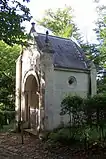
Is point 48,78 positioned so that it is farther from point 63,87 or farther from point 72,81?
point 72,81

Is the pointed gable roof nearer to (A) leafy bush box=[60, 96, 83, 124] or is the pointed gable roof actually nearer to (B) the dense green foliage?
(A) leafy bush box=[60, 96, 83, 124]

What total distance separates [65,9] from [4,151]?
95.6 feet

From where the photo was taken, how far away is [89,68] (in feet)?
65.8

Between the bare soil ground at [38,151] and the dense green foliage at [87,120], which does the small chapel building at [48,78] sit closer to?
the bare soil ground at [38,151]

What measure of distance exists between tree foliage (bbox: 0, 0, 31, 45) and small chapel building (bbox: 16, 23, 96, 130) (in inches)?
197

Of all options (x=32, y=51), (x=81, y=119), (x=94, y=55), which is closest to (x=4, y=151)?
(x=81, y=119)

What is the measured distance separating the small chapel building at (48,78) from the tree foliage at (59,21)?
1426 centimetres

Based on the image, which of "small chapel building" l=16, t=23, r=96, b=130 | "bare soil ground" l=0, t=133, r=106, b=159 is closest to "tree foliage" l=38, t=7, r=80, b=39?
"small chapel building" l=16, t=23, r=96, b=130

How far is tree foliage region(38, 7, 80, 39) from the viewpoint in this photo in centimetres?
3662

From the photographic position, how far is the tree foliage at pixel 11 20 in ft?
36.3

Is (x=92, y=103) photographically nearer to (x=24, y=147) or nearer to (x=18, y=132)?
(x=24, y=147)

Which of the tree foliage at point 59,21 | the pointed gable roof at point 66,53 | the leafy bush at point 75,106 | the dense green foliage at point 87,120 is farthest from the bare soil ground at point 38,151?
the tree foliage at point 59,21

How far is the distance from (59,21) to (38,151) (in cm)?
2713

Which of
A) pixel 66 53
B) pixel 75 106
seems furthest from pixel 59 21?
pixel 75 106
